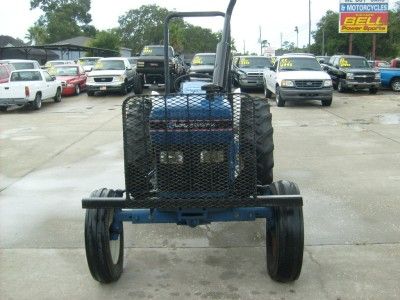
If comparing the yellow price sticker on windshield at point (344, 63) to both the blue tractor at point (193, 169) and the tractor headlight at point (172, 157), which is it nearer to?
the blue tractor at point (193, 169)

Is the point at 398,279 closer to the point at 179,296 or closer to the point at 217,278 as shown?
the point at 217,278

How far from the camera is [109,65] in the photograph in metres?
23.9

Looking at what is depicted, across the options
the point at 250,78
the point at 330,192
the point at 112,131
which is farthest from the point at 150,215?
the point at 250,78

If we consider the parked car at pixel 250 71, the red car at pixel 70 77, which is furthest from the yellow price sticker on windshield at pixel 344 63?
the red car at pixel 70 77

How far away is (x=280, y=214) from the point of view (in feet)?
13.4

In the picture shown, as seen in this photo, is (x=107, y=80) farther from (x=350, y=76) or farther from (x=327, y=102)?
(x=350, y=76)

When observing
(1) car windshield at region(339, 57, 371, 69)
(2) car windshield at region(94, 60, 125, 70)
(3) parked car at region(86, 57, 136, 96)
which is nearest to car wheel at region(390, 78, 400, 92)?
(1) car windshield at region(339, 57, 371, 69)

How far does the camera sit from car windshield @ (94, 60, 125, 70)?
23.7 metres

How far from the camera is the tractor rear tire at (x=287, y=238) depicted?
13.1 ft

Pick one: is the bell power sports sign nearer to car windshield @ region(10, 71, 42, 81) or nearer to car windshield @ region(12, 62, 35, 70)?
car windshield @ region(12, 62, 35, 70)

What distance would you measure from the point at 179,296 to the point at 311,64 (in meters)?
15.4

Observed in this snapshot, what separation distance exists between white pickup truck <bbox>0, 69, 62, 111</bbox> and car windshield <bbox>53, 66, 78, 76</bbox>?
4.16 metres

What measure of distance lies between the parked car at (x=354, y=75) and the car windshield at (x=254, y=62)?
317cm

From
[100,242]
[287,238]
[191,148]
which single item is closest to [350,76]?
[287,238]
